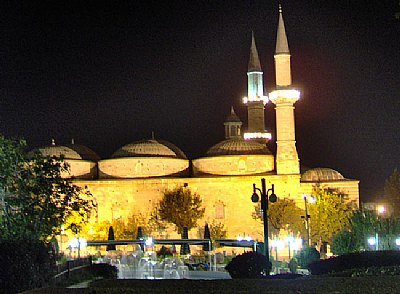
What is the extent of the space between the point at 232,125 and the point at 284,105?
1356 cm

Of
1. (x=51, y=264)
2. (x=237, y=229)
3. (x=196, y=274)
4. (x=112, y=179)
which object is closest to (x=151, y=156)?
(x=112, y=179)

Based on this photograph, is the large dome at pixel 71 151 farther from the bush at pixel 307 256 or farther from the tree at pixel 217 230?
the bush at pixel 307 256

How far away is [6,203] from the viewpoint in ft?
58.1

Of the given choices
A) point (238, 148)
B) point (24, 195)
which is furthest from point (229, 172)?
point (24, 195)

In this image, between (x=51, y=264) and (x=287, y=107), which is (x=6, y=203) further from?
(x=287, y=107)

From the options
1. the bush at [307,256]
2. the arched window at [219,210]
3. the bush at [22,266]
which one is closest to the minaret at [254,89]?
the arched window at [219,210]

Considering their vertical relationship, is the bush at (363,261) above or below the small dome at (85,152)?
below

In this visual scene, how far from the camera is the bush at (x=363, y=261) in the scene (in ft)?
52.7

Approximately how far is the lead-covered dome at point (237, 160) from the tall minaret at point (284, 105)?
2.15m

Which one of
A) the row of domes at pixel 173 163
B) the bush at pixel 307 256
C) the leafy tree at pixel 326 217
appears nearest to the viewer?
the bush at pixel 307 256

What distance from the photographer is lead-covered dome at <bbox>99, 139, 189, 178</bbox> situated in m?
54.2

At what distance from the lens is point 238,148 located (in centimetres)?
5384

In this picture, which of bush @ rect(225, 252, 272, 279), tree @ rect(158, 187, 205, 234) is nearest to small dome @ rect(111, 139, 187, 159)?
tree @ rect(158, 187, 205, 234)

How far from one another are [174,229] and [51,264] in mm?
37238
